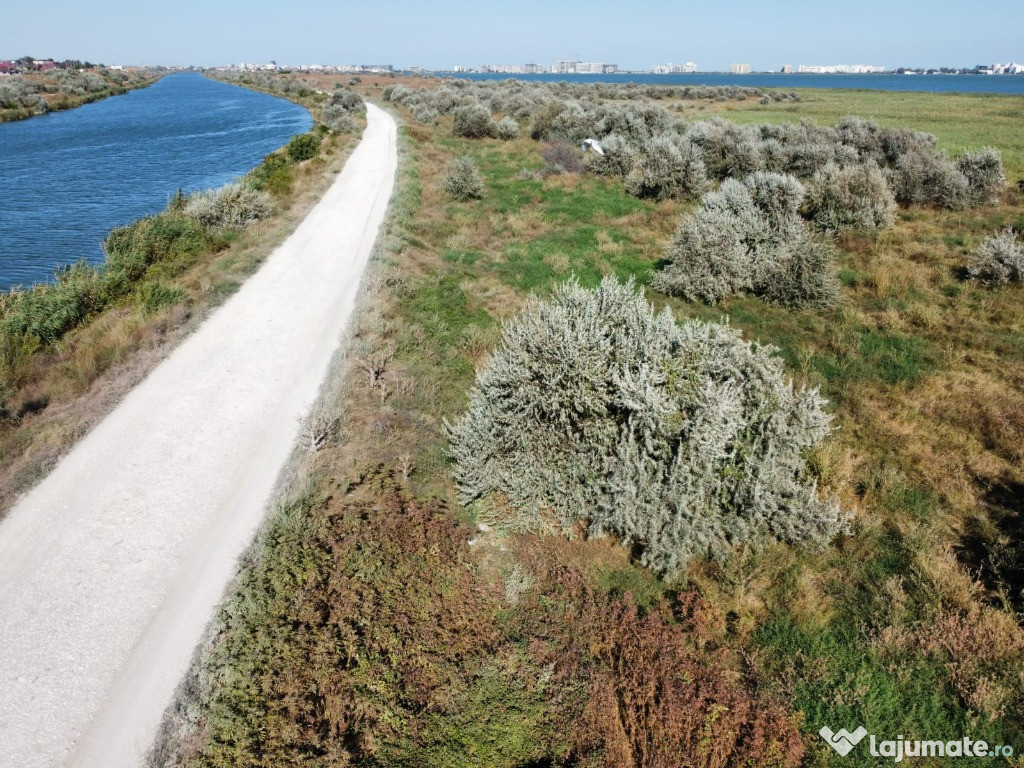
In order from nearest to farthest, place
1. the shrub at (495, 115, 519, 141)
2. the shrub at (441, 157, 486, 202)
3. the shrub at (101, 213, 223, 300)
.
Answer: the shrub at (101, 213, 223, 300) < the shrub at (441, 157, 486, 202) < the shrub at (495, 115, 519, 141)

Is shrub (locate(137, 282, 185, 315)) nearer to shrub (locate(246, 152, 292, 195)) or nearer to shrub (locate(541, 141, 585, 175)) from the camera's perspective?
shrub (locate(246, 152, 292, 195))

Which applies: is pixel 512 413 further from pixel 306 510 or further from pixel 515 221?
pixel 515 221

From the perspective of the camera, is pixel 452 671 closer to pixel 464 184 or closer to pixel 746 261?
pixel 746 261

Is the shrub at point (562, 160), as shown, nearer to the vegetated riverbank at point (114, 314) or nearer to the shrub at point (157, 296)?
the vegetated riverbank at point (114, 314)

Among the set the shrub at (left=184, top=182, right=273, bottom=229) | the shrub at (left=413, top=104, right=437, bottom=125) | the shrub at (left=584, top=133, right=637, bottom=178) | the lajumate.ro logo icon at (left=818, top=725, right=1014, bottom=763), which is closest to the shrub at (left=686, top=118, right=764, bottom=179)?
the shrub at (left=584, top=133, right=637, bottom=178)

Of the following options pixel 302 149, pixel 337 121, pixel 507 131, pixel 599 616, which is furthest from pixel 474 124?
pixel 599 616

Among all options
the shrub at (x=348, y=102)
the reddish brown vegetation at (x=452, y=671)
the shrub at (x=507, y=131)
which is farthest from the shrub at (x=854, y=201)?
the shrub at (x=348, y=102)
